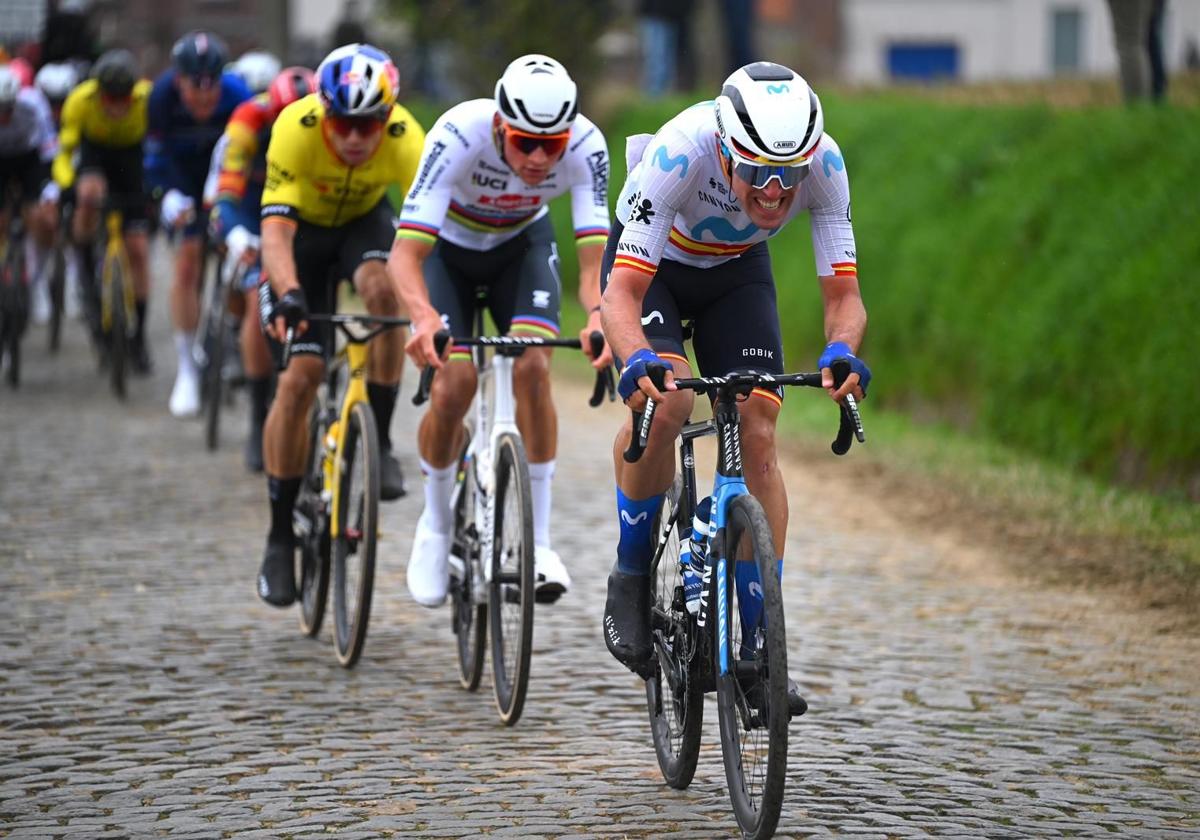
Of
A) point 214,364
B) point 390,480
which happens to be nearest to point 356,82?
point 390,480

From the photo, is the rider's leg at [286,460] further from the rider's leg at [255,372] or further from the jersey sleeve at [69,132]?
the jersey sleeve at [69,132]

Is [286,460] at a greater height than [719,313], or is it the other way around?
[719,313]

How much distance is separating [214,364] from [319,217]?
4499 mm

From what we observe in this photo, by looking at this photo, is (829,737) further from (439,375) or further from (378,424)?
(378,424)

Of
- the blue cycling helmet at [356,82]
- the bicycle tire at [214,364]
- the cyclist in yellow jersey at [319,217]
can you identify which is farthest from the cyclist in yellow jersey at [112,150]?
the blue cycling helmet at [356,82]

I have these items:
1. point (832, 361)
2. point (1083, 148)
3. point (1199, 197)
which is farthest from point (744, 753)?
point (1083, 148)

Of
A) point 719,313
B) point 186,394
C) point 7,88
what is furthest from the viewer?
point 7,88

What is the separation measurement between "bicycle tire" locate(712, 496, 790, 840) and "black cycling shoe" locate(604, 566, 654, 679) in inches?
20.7

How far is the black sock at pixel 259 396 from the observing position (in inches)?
442

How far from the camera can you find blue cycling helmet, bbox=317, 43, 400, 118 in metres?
7.75

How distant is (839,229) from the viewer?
19.1ft

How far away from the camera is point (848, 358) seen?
17.6 feet

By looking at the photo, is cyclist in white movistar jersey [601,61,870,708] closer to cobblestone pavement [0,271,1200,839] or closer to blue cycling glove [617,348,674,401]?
blue cycling glove [617,348,674,401]

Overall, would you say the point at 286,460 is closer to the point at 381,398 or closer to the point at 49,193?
the point at 381,398
